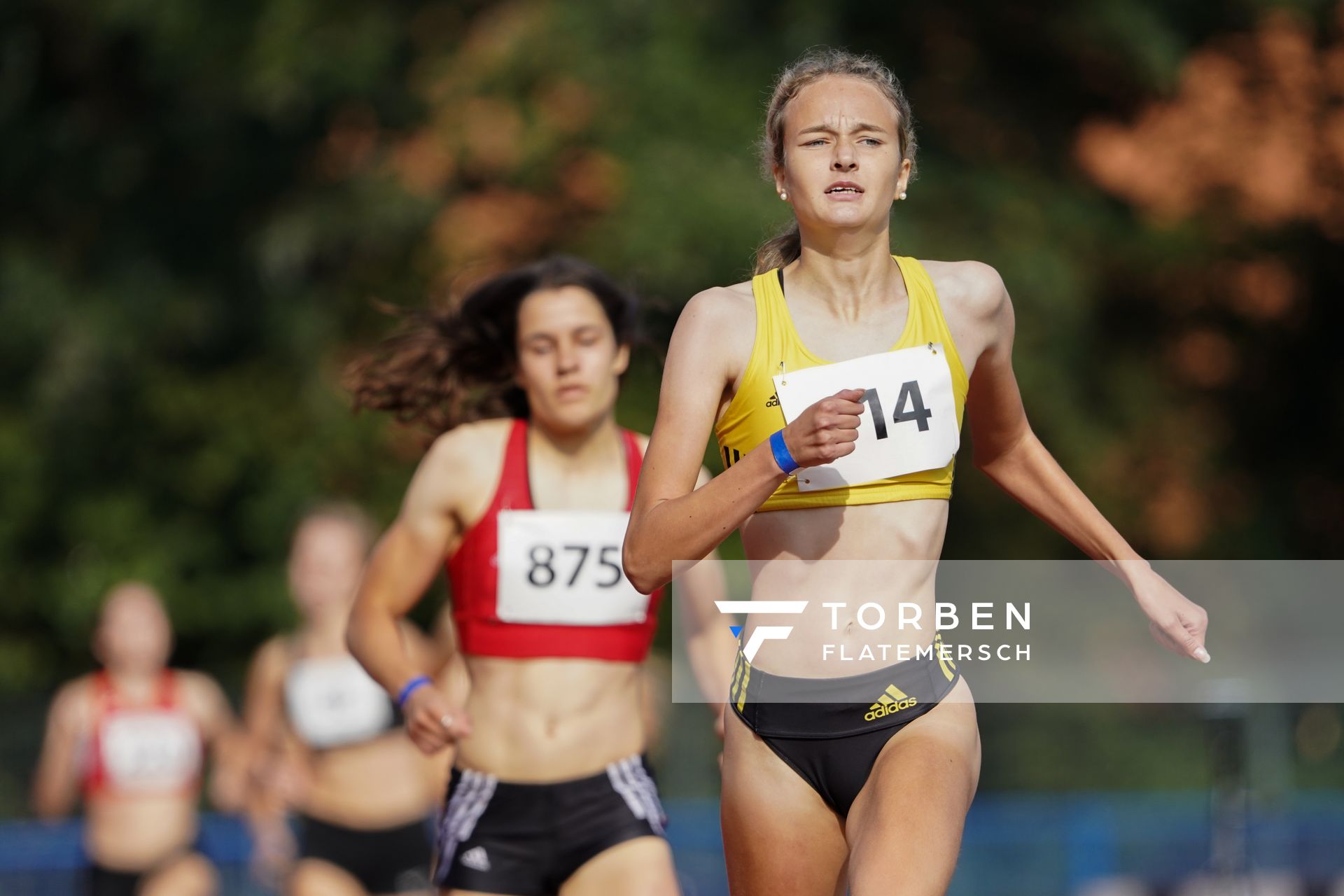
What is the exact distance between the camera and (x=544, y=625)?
4.81 metres

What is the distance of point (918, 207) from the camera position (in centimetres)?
1356

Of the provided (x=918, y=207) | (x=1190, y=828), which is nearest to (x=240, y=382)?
(x=918, y=207)

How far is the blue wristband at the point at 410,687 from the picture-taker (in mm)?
4770

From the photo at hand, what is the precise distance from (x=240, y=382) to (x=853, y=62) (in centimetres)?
1186

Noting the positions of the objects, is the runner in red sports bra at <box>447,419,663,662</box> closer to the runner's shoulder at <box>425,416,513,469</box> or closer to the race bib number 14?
the runner's shoulder at <box>425,416,513,469</box>

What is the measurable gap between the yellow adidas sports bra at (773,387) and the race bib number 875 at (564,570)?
1.37 metres

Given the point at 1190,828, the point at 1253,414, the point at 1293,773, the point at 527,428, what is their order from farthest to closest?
the point at 1253,414
the point at 1293,773
the point at 1190,828
the point at 527,428

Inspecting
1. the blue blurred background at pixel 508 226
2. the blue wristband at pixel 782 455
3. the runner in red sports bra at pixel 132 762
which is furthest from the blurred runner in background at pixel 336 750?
the blue blurred background at pixel 508 226

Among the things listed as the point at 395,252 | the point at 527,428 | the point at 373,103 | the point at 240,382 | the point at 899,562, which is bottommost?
the point at 899,562

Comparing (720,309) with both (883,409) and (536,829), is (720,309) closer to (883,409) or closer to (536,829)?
(883,409)

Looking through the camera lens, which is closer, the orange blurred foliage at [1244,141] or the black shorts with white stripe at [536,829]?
the black shorts with white stripe at [536,829]

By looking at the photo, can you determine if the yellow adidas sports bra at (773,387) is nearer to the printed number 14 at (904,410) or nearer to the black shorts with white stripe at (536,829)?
the printed number 14 at (904,410)

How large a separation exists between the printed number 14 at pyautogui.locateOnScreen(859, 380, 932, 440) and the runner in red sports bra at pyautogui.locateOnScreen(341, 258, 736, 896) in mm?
1377

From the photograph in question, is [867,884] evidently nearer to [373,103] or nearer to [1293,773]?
[1293,773]
